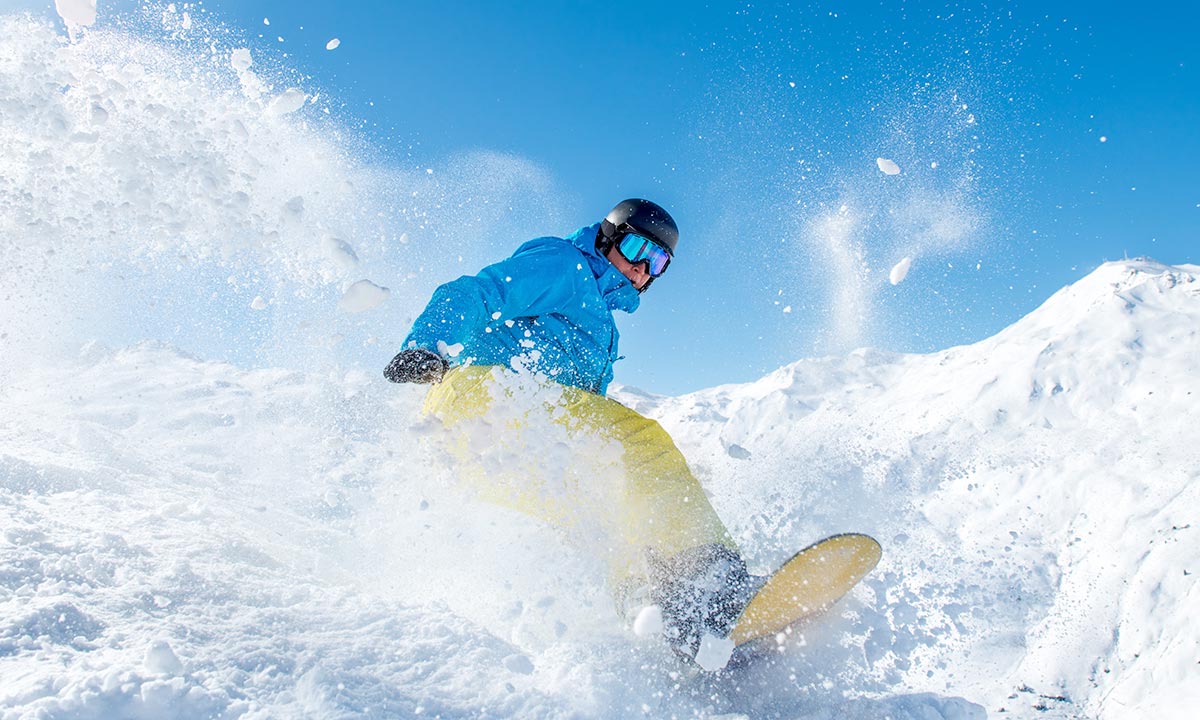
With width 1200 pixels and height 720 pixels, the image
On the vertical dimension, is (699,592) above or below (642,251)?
below

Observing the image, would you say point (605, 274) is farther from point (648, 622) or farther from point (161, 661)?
point (161, 661)

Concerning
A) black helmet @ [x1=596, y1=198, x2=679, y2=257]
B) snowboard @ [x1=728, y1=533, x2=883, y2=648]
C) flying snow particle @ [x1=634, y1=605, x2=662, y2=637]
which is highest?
black helmet @ [x1=596, y1=198, x2=679, y2=257]

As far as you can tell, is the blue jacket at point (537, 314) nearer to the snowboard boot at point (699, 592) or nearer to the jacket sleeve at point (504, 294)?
the jacket sleeve at point (504, 294)

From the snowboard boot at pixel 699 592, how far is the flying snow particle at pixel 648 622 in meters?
0.10

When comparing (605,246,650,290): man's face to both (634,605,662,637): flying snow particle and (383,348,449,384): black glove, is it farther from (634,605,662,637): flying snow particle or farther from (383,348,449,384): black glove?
(634,605,662,637): flying snow particle

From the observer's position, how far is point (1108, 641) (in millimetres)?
7184

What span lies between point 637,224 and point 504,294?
1061 mm

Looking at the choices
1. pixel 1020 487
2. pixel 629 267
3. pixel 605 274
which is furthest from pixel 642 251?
pixel 1020 487

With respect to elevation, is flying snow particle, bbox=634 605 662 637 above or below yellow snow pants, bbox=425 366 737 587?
below

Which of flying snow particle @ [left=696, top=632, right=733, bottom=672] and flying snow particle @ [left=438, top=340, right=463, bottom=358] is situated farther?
flying snow particle @ [left=438, top=340, right=463, bottom=358]

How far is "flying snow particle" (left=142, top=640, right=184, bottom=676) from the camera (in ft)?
5.50

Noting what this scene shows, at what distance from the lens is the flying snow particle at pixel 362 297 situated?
3137 mm

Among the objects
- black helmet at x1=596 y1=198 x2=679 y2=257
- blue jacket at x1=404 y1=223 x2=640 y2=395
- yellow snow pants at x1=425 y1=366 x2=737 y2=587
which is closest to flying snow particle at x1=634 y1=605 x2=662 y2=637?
yellow snow pants at x1=425 y1=366 x2=737 y2=587

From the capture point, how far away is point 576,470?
2971mm
